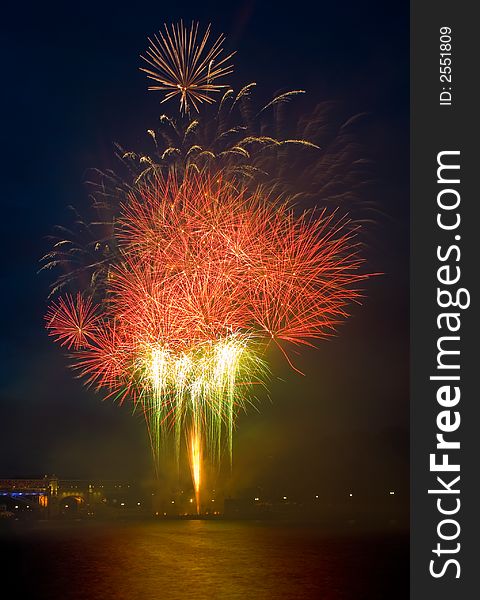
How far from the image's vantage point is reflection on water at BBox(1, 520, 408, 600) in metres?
57.6

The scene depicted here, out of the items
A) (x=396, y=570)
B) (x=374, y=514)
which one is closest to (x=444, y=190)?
(x=396, y=570)

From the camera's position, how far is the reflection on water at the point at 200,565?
57.6 m

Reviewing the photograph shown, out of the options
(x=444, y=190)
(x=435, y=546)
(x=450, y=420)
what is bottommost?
(x=435, y=546)

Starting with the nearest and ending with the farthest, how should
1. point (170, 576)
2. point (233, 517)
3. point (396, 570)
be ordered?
point (170, 576)
point (396, 570)
point (233, 517)

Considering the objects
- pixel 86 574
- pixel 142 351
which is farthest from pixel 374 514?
pixel 142 351

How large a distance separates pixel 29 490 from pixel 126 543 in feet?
146

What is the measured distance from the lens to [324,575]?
237 feet

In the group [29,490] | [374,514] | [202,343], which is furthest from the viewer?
[374,514]

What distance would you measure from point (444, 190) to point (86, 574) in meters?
62.3

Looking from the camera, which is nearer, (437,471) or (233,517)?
(437,471)

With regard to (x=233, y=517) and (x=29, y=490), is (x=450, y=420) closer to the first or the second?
(x=29, y=490)

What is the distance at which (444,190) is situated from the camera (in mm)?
22312

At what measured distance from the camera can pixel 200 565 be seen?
243ft

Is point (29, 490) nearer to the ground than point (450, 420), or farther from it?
nearer to the ground
